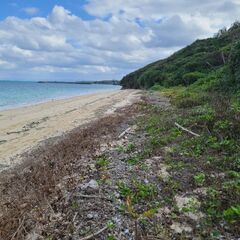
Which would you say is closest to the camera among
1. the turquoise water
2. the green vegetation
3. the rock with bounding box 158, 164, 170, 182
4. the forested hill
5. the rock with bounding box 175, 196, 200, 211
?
the green vegetation

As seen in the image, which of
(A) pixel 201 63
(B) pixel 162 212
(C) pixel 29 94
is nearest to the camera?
(B) pixel 162 212

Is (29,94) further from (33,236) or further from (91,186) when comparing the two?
(33,236)

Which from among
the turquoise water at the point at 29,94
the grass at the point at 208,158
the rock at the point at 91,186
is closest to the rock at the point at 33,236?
the rock at the point at 91,186

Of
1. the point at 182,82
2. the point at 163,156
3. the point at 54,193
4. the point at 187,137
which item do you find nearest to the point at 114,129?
the point at 187,137

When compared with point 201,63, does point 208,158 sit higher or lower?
lower

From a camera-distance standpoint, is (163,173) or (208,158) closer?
(163,173)

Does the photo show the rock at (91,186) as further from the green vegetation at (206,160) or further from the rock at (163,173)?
the rock at (163,173)

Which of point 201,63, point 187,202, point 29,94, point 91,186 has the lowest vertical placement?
point 29,94

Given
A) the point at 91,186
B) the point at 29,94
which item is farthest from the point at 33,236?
the point at 29,94

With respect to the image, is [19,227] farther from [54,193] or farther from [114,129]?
[114,129]

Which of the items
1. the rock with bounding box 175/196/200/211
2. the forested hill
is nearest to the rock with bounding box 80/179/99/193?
the rock with bounding box 175/196/200/211

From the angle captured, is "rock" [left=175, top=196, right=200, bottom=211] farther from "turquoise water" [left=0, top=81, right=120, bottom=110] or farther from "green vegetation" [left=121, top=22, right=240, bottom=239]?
"turquoise water" [left=0, top=81, right=120, bottom=110]

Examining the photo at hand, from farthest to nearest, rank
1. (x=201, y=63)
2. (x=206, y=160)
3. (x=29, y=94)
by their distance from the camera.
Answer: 1. (x=29, y=94)
2. (x=201, y=63)
3. (x=206, y=160)

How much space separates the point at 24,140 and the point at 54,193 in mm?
9489
